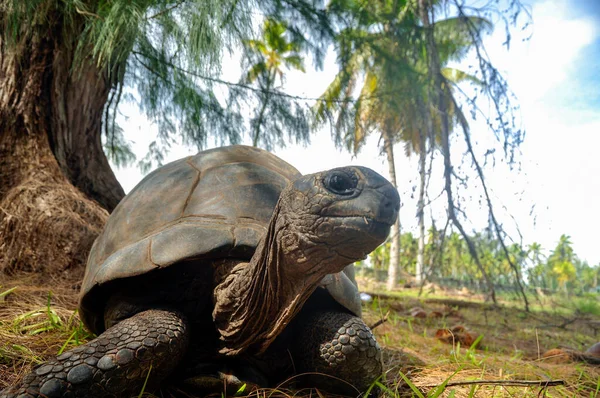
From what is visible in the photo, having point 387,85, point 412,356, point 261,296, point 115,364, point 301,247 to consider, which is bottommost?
point 412,356

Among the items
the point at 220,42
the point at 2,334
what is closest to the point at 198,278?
the point at 2,334

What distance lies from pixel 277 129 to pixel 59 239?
212 cm

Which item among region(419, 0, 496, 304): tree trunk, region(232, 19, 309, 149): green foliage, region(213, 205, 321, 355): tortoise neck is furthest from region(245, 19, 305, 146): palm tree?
region(213, 205, 321, 355): tortoise neck

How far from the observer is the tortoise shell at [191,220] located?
67.8 inches

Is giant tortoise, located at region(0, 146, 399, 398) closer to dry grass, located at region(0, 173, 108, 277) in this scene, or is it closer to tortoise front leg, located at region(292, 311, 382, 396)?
tortoise front leg, located at region(292, 311, 382, 396)

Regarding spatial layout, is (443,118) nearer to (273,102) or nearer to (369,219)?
(273,102)

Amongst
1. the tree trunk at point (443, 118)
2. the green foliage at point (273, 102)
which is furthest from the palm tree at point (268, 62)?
the tree trunk at point (443, 118)

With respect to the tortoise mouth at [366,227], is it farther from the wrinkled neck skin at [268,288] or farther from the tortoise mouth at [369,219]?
the wrinkled neck skin at [268,288]

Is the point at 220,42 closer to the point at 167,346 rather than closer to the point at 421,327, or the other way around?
the point at 167,346

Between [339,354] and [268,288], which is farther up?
[268,288]

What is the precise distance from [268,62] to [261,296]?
119 inches

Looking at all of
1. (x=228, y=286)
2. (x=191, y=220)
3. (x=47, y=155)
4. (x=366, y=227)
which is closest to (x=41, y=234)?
(x=47, y=155)

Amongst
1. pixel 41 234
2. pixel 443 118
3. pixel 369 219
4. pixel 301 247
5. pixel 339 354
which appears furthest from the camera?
pixel 443 118

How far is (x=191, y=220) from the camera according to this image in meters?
1.87
